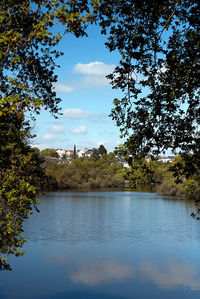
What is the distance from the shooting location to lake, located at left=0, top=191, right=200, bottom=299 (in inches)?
695

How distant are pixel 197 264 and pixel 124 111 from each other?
17128mm

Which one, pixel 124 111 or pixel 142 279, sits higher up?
pixel 124 111

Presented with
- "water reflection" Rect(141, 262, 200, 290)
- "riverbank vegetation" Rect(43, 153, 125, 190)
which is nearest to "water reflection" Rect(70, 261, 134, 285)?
"water reflection" Rect(141, 262, 200, 290)

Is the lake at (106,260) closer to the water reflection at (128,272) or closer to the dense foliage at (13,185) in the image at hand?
the water reflection at (128,272)

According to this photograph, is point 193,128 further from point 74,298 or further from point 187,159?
point 74,298

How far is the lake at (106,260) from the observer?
17663mm

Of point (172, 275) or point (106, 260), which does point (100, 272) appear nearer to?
point (106, 260)

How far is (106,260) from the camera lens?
74.9 ft

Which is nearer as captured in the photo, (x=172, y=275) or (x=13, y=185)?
(x=13, y=185)

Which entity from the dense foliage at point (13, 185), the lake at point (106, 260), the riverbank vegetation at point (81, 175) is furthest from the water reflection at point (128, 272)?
the riverbank vegetation at point (81, 175)

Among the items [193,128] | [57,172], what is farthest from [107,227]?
[57,172]

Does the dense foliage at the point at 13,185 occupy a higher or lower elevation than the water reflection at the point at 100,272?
higher

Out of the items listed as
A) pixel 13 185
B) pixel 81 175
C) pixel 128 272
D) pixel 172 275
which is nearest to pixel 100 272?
pixel 128 272

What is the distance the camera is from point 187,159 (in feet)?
24.7
